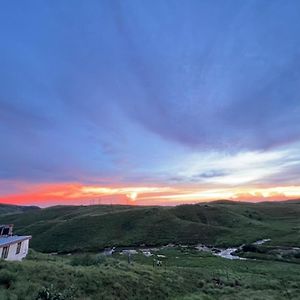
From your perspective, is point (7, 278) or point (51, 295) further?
point (7, 278)

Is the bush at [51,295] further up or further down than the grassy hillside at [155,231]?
further down

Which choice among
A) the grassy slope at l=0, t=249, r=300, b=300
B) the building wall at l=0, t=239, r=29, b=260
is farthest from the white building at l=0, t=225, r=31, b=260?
the grassy slope at l=0, t=249, r=300, b=300

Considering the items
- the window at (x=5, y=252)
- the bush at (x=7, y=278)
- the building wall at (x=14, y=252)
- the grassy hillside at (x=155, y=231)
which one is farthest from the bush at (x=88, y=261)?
the grassy hillside at (x=155, y=231)

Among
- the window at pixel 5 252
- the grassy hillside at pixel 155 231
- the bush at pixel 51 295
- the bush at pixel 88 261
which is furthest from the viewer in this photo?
the grassy hillside at pixel 155 231

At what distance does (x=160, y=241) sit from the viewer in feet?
286

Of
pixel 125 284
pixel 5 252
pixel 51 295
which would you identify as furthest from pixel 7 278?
pixel 5 252

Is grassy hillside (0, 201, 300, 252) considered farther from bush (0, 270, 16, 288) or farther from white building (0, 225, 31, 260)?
bush (0, 270, 16, 288)

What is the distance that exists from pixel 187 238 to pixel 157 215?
24740 mm

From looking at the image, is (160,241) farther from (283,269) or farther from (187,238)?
(283,269)

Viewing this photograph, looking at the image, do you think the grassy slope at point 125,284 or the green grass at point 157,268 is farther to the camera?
the green grass at point 157,268

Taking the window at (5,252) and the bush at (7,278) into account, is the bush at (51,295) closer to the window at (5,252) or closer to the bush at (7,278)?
the bush at (7,278)

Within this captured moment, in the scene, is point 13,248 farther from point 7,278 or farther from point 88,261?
point 7,278

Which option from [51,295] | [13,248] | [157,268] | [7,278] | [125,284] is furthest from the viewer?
[13,248]

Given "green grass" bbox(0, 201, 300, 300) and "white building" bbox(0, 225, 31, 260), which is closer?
"green grass" bbox(0, 201, 300, 300)
